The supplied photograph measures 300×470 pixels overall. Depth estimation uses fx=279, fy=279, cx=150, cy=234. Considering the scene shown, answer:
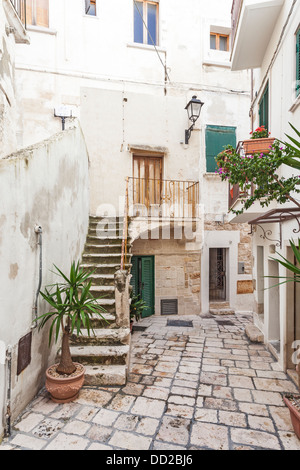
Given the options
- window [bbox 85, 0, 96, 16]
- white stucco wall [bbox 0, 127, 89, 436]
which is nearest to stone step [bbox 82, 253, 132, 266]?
white stucco wall [bbox 0, 127, 89, 436]

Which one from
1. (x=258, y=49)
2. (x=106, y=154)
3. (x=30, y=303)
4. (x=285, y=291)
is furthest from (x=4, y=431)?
(x=258, y=49)

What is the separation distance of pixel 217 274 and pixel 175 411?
253 inches

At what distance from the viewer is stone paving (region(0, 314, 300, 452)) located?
2.92 m

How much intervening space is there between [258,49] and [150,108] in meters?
3.67

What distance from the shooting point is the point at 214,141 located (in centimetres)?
933

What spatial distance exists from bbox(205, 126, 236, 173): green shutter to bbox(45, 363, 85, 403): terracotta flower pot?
754 centimetres

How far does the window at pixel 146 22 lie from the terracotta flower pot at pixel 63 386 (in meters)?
9.55

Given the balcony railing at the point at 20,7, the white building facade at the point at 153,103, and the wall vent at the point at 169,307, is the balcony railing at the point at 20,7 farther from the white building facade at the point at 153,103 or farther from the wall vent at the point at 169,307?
the wall vent at the point at 169,307

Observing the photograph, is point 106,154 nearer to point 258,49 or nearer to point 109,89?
point 109,89

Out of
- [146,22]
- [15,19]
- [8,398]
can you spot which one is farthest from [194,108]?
[8,398]

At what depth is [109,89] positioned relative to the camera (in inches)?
339

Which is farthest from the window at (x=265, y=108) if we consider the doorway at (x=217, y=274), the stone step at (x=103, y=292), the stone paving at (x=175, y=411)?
the stone paving at (x=175, y=411)

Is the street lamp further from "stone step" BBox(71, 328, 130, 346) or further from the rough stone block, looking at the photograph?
"stone step" BBox(71, 328, 130, 346)

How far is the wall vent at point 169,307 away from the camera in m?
8.96
